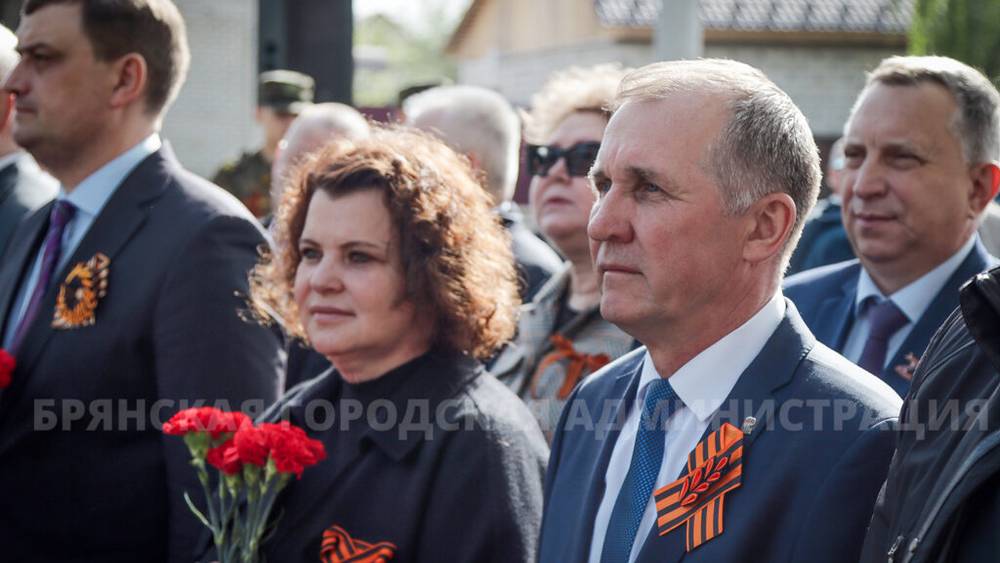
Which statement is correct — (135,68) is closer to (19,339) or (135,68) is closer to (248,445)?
(19,339)

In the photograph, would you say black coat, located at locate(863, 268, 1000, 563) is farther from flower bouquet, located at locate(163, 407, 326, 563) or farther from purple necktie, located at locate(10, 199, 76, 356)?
purple necktie, located at locate(10, 199, 76, 356)

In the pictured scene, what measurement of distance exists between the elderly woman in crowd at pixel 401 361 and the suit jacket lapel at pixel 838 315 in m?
0.93

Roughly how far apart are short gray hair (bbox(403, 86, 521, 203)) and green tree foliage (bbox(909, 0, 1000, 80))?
1824cm

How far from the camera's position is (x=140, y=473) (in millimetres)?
3428

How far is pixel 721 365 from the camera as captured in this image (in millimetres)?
2416

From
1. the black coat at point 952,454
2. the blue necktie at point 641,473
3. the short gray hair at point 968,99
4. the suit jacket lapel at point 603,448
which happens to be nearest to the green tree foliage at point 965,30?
the short gray hair at point 968,99

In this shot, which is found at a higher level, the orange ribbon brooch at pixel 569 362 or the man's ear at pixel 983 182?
the man's ear at pixel 983 182

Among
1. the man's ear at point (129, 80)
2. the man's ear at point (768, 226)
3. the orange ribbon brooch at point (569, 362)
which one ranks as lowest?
the orange ribbon brooch at point (569, 362)

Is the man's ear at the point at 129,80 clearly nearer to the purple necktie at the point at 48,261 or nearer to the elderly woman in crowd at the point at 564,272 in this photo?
the purple necktie at the point at 48,261

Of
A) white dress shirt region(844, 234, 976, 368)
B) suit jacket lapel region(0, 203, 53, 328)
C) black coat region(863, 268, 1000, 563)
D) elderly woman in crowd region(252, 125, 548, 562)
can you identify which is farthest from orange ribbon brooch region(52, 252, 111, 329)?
black coat region(863, 268, 1000, 563)

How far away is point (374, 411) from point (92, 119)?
4.52 feet

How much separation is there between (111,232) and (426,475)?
4.24 ft

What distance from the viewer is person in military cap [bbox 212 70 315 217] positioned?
9.17 metres

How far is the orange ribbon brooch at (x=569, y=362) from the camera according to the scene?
391cm
